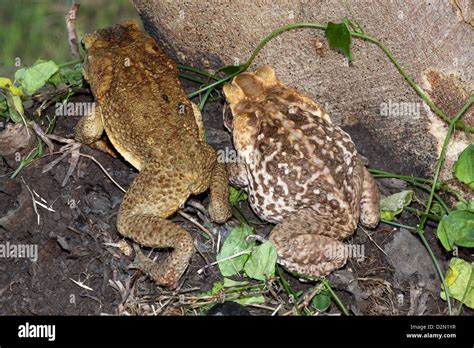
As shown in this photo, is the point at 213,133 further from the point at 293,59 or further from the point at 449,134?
the point at 449,134

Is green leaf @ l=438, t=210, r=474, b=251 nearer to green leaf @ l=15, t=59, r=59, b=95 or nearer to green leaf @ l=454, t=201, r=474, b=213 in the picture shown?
green leaf @ l=454, t=201, r=474, b=213

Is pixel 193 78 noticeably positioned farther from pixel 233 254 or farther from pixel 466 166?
pixel 466 166

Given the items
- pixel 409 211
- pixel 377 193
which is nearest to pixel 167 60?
pixel 377 193

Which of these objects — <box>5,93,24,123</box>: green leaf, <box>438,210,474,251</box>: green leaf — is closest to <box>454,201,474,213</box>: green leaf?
<box>438,210,474,251</box>: green leaf

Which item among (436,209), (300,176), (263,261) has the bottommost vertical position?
(263,261)

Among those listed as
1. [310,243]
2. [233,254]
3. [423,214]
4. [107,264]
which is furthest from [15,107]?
[423,214]

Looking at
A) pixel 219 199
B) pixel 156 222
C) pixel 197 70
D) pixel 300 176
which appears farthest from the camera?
pixel 197 70
